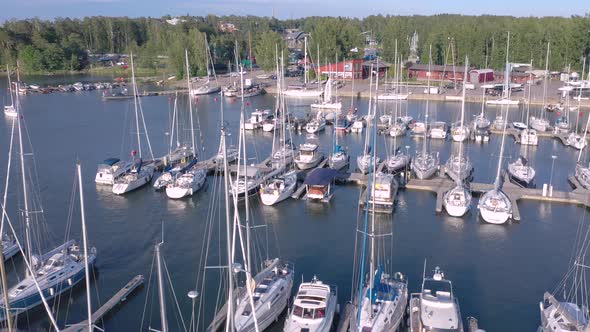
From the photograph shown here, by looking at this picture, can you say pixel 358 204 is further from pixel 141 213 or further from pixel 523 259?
pixel 141 213

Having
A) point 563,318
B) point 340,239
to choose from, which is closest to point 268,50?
point 340,239

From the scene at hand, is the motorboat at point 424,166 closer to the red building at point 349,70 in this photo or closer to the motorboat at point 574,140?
the motorboat at point 574,140

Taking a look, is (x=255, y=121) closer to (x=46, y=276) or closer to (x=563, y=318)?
(x=46, y=276)

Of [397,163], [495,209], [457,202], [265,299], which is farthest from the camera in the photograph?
[397,163]

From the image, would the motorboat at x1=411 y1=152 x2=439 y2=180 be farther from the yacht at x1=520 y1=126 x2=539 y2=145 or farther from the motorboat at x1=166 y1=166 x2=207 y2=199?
the motorboat at x1=166 y1=166 x2=207 y2=199

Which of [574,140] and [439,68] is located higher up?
[439,68]

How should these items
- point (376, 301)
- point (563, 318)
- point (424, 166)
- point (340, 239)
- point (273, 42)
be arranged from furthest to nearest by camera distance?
point (273, 42) < point (424, 166) < point (340, 239) < point (376, 301) < point (563, 318)

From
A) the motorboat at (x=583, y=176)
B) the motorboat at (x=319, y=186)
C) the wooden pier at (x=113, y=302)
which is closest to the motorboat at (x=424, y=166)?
the motorboat at (x=319, y=186)
